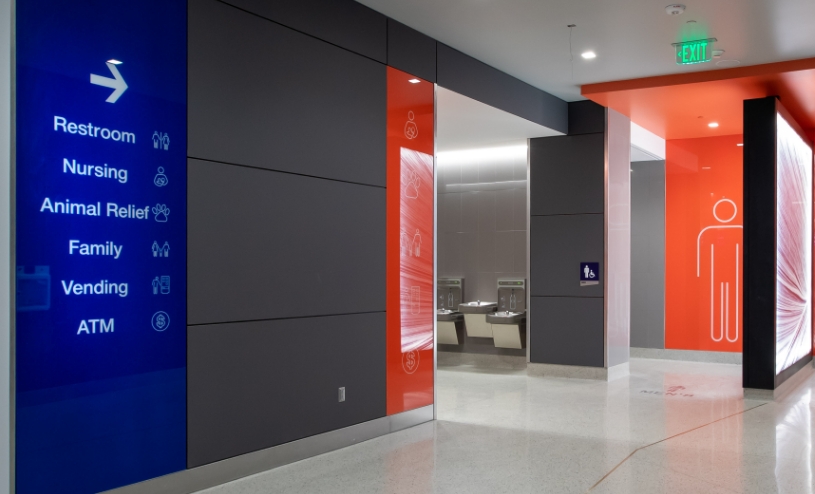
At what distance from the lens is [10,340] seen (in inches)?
131

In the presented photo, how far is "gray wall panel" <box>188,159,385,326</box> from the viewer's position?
4.34 m

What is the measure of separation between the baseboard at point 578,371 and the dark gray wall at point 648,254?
6.17 ft

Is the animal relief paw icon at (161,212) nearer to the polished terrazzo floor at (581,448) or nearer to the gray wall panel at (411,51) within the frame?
the polished terrazzo floor at (581,448)

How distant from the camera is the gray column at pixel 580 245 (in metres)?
8.91

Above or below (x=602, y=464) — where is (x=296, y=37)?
above

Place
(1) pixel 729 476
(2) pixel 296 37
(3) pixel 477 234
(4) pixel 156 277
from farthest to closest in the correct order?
(3) pixel 477 234 → (2) pixel 296 37 → (1) pixel 729 476 → (4) pixel 156 277

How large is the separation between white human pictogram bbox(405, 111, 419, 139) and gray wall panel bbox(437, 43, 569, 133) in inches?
24.7

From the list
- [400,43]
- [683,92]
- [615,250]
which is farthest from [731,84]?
[400,43]

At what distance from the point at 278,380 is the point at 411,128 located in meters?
2.53

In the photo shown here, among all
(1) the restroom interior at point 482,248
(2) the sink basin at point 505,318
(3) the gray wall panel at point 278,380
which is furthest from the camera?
(1) the restroom interior at point 482,248

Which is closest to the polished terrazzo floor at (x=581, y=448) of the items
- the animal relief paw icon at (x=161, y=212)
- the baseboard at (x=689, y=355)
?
the animal relief paw icon at (x=161, y=212)

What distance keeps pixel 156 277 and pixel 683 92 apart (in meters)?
6.24

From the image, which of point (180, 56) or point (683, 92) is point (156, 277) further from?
point (683, 92)

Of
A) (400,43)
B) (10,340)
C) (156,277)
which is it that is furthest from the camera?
(400,43)
